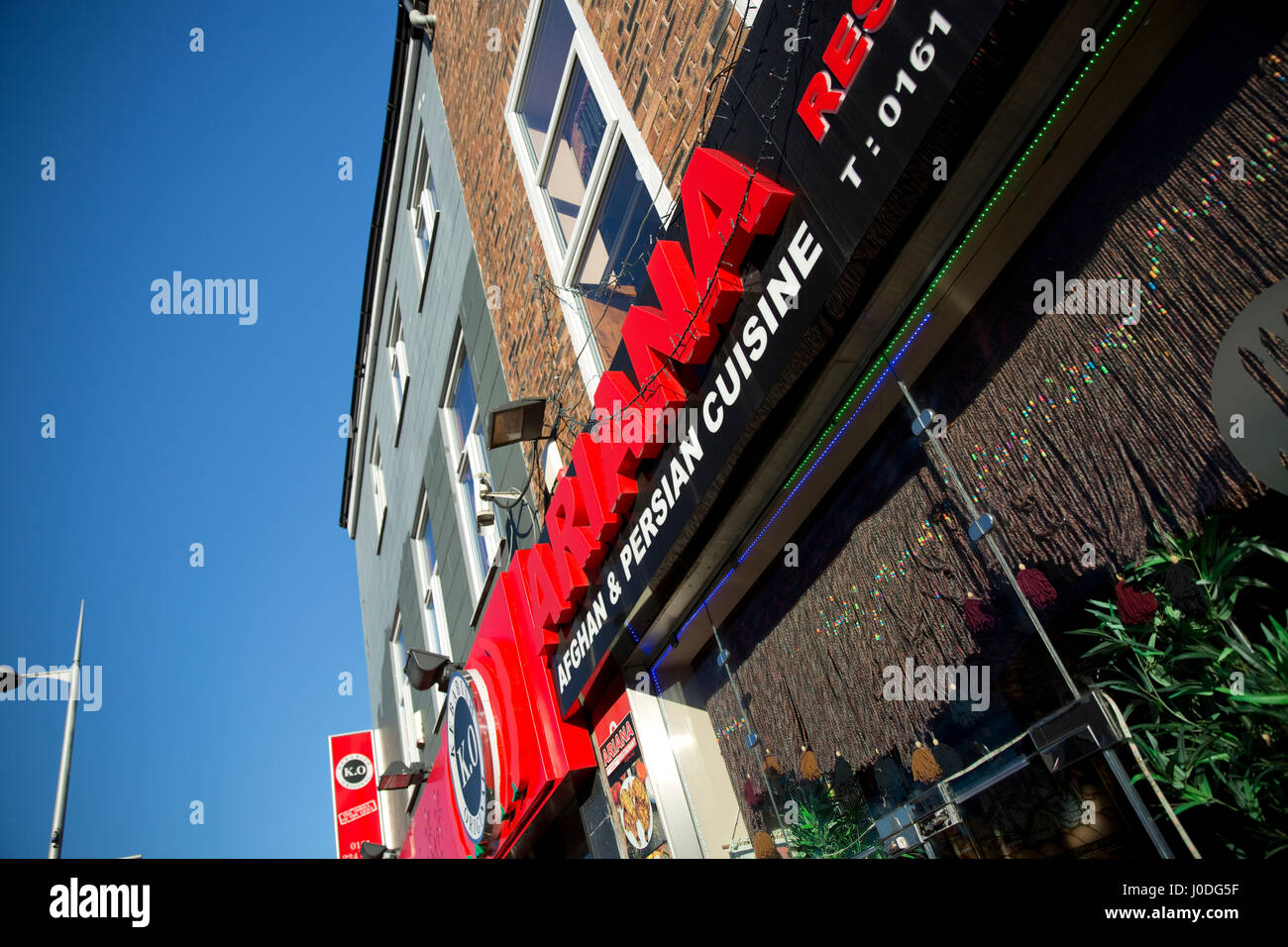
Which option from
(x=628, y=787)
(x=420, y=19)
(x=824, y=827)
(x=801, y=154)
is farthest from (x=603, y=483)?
(x=420, y=19)

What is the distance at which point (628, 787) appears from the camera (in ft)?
18.1

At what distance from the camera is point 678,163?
16.0ft

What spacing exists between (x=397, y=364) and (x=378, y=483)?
3.30 m

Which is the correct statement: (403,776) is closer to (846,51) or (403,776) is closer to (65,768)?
(65,768)

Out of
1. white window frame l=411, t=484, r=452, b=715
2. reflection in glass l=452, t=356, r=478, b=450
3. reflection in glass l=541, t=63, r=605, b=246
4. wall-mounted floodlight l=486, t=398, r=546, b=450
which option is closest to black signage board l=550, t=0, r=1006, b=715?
wall-mounted floodlight l=486, t=398, r=546, b=450

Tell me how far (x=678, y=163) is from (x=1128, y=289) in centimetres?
291

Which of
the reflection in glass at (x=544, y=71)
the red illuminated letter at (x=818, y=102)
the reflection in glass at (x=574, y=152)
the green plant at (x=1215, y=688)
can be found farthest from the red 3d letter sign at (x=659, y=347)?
the reflection in glass at (x=544, y=71)

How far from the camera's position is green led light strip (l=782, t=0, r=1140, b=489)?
8.41 ft

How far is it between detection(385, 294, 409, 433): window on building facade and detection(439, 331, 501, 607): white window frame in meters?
2.56

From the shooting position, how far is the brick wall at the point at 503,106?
472 centimetres

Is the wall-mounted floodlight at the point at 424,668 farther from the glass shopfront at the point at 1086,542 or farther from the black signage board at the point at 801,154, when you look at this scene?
the glass shopfront at the point at 1086,542

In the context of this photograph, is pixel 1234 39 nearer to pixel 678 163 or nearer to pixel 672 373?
pixel 672 373

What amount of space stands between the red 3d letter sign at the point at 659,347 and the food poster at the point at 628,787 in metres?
0.80
